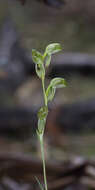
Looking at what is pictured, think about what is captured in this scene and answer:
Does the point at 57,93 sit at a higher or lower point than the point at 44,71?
lower

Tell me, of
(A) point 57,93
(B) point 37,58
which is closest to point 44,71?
(B) point 37,58

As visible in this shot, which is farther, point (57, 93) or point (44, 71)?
point (57, 93)

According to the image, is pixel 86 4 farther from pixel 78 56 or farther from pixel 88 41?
Result: pixel 78 56

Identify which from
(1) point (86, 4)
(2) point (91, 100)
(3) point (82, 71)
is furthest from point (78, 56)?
(1) point (86, 4)

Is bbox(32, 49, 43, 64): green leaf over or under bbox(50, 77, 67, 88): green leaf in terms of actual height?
over

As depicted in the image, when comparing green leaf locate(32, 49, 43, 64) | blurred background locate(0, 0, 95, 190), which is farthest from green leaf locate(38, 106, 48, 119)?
blurred background locate(0, 0, 95, 190)

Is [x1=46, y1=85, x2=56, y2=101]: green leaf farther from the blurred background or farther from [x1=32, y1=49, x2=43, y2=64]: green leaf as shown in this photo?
the blurred background

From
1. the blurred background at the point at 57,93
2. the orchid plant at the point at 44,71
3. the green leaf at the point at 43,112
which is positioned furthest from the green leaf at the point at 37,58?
the blurred background at the point at 57,93

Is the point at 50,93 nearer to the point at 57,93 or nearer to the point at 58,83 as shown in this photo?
the point at 58,83
